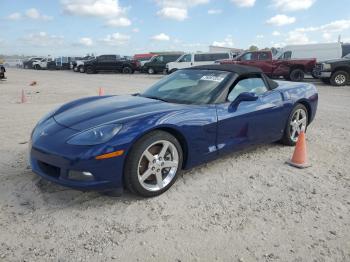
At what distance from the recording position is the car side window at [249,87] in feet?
14.9

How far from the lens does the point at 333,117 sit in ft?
26.9

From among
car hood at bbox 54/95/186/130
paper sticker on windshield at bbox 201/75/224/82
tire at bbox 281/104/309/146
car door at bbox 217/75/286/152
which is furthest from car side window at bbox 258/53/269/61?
car hood at bbox 54/95/186/130

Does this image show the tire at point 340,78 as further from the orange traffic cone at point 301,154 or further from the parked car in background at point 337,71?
the orange traffic cone at point 301,154

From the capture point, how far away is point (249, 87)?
16.1 feet

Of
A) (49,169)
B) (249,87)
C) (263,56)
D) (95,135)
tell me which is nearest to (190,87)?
(249,87)

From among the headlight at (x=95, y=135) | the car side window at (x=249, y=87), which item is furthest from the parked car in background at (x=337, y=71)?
the headlight at (x=95, y=135)

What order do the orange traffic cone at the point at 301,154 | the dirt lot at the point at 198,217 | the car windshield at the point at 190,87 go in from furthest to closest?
1. the orange traffic cone at the point at 301,154
2. the car windshield at the point at 190,87
3. the dirt lot at the point at 198,217

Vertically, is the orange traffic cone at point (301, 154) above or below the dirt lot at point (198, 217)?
above

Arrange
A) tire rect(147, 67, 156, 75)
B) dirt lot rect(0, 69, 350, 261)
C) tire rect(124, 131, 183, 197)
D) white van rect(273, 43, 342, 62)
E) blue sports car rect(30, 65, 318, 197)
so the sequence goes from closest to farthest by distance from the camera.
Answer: dirt lot rect(0, 69, 350, 261)
blue sports car rect(30, 65, 318, 197)
tire rect(124, 131, 183, 197)
white van rect(273, 43, 342, 62)
tire rect(147, 67, 156, 75)

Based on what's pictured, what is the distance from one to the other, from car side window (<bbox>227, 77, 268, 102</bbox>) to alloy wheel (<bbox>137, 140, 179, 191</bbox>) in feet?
3.71

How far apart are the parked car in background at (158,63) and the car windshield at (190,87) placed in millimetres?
23031

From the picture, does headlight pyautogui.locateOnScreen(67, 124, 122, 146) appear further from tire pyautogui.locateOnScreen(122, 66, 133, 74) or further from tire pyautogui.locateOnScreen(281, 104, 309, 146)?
tire pyautogui.locateOnScreen(122, 66, 133, 74)

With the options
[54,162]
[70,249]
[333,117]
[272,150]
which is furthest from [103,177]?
[333,117]

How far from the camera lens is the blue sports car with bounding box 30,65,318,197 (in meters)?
3.36
